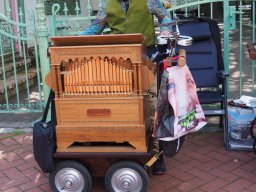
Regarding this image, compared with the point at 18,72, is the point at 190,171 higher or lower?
lower

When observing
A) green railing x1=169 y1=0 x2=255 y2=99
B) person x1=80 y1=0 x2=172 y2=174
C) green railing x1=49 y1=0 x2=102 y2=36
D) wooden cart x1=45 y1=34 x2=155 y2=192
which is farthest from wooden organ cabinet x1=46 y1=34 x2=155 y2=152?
green railing x1=169 y1=0 x2=255 y2=99

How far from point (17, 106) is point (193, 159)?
8.47 ft

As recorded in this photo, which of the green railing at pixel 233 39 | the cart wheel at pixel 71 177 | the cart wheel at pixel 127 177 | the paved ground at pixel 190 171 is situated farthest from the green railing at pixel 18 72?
the cart wheel at pixel 127 177

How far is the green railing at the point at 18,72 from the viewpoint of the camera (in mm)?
5348

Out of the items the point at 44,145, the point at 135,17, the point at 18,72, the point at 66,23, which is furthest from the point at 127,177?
the point at 18,72

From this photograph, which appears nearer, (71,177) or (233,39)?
(71,177)

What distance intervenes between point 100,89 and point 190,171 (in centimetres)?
127

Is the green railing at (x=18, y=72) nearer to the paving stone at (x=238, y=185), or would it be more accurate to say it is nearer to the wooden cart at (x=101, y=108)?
the wooden cart at (x=101, y=108)

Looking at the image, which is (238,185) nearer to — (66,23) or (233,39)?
(66,23)

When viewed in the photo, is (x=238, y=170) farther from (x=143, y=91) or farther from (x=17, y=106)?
(x=17, y=106)

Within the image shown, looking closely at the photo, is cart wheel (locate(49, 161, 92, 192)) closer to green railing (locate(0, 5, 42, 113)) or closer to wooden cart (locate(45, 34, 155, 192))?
wooden cart (locate(45, 34, 155, 192))

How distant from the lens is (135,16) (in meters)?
3.68

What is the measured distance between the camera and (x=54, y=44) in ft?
11.1

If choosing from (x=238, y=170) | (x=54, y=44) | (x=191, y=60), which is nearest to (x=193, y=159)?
(x=238, y=170)
